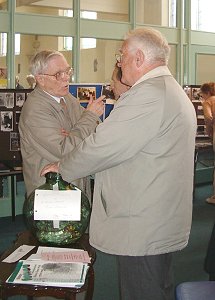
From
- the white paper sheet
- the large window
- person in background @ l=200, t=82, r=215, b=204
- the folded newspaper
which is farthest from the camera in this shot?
the large window

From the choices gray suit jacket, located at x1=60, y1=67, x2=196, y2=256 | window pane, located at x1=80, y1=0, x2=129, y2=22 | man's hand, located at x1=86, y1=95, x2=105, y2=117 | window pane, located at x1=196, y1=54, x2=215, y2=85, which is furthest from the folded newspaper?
window pane, located at x1=196, y1=54, x2=215, y2=85

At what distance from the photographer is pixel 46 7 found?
5676 millimetres

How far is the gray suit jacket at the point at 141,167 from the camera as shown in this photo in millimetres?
1614

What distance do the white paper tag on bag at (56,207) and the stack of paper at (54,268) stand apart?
15 centimetres

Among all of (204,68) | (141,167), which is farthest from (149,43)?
(204,68)

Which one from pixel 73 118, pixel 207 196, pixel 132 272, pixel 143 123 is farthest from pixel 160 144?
pixel 207 196

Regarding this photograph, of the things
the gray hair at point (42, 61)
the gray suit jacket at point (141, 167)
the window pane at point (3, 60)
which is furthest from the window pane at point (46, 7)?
the gray suit jacket at point (141, 167)

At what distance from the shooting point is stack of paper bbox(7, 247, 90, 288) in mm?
1606

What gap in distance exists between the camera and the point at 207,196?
21.6 feet

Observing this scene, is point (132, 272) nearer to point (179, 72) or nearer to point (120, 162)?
point (120, 162)

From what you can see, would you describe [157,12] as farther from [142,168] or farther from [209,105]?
[142,168]

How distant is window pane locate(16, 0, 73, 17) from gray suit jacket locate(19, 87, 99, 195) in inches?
137

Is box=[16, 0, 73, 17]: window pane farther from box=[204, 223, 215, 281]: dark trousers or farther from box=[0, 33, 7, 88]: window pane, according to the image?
box=[204, 223, 215, 281]: dark trousers

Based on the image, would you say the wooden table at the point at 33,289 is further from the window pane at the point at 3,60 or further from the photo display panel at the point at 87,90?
the window pane at the point at 3,60
